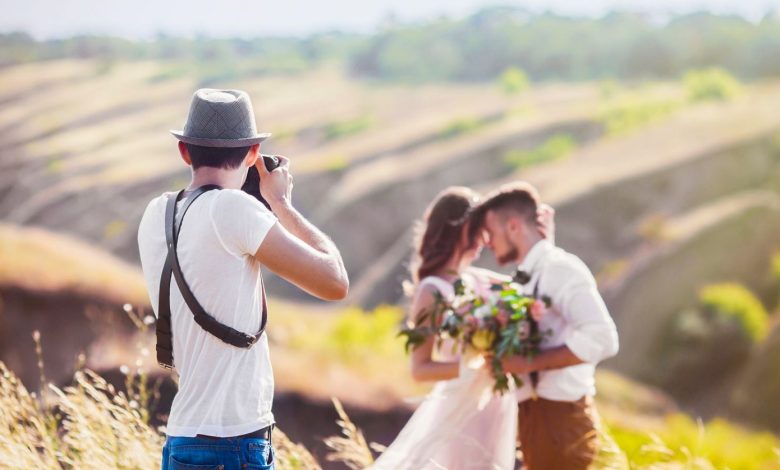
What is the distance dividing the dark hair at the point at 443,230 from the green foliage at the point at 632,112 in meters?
48.8

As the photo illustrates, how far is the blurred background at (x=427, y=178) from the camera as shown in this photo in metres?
12.5

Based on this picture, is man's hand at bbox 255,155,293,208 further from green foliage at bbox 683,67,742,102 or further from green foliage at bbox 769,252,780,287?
green foliage at bbox 683,67,742,102

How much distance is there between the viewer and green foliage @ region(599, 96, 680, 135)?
55812 millimetres

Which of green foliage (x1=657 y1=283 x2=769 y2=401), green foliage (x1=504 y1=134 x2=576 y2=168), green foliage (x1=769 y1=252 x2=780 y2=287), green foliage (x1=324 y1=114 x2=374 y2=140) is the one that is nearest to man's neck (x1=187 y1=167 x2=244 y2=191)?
green foliage (x1=657 y1=283 x2=769 y2=401)

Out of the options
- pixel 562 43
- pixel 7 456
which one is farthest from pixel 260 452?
pixel 562 43

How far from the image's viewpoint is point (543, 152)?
51.0 m

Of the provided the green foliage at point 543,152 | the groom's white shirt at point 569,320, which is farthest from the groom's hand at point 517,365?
the green foliage at point 543,152

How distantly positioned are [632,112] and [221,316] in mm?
60564

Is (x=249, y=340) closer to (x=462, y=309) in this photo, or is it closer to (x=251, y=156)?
(x=251, y=156)

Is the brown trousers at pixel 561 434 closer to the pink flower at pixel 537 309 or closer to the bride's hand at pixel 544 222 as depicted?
the pink flower at pixel 537 309

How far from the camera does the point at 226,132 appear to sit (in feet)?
9.52

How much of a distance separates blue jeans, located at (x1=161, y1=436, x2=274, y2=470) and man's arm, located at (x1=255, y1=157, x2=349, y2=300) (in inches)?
19.3

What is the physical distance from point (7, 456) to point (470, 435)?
1.98 m

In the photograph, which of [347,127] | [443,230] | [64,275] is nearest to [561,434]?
[443,230]
